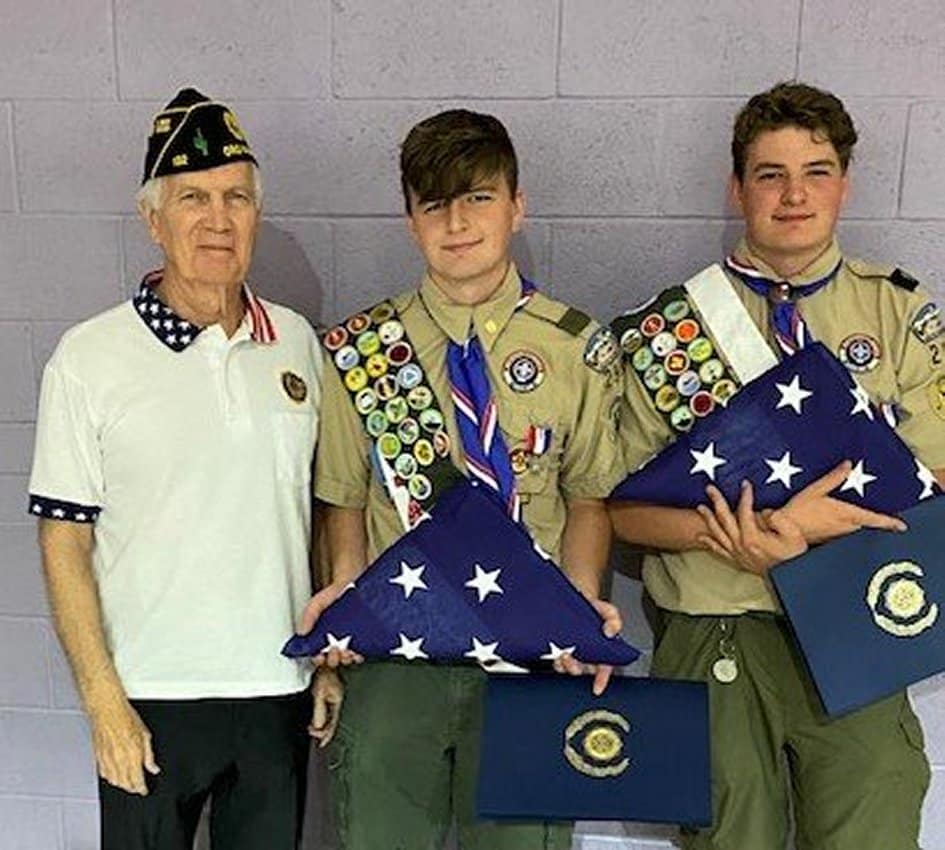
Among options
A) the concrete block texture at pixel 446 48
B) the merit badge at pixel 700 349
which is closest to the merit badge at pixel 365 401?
the merit badge at pixel 700 349

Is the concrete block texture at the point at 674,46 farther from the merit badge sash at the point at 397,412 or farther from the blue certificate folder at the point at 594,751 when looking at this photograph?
the blue certificate folder at the point at 594,751

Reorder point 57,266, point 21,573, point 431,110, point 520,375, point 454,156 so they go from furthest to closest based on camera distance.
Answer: point 21,573 → point 57,266 → point 431,110 → point 520,375 → point 454,156

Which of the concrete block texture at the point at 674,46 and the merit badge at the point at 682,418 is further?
the concrete block texture at the point at 674,46

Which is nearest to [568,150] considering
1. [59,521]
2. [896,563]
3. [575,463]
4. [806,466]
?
[575,463]

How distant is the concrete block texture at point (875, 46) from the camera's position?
1.73 meters

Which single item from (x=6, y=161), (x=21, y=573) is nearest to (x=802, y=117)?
(x=6, y=161)

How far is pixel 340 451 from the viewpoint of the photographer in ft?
5.16

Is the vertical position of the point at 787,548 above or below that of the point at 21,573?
above

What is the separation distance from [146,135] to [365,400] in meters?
0.71

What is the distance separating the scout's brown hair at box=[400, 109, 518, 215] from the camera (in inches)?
Answer: 56.7

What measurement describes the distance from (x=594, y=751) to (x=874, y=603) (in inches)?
16.4

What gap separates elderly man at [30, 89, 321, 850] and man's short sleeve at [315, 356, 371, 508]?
0.03 meters

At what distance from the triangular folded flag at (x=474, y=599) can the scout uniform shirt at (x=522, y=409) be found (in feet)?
0.37

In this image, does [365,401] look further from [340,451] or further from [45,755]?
[45,755]
